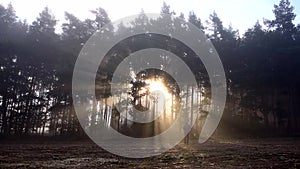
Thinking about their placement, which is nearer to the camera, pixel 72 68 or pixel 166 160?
pixel 166 160

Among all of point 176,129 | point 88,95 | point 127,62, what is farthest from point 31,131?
point 176,129

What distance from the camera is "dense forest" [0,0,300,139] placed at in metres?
30.4

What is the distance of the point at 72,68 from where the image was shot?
2888 centimetres

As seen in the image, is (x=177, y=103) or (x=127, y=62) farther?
(x=177, y=103)

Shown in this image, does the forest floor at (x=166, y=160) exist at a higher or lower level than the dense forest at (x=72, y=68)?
lower

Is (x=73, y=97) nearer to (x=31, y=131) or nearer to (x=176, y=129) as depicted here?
(x=31, y=131)

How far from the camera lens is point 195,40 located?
30312mm

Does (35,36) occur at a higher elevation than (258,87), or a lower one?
higher

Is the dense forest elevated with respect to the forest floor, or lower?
elevated

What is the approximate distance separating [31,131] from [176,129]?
53.1ft

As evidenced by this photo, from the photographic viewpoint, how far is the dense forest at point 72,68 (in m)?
30.4

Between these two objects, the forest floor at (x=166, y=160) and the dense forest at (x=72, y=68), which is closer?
the forest floor at (x=166, y=160)

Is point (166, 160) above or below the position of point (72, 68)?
A: below

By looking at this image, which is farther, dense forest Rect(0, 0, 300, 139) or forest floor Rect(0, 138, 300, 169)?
dense forest Rect(0, 0, 300, 139)
